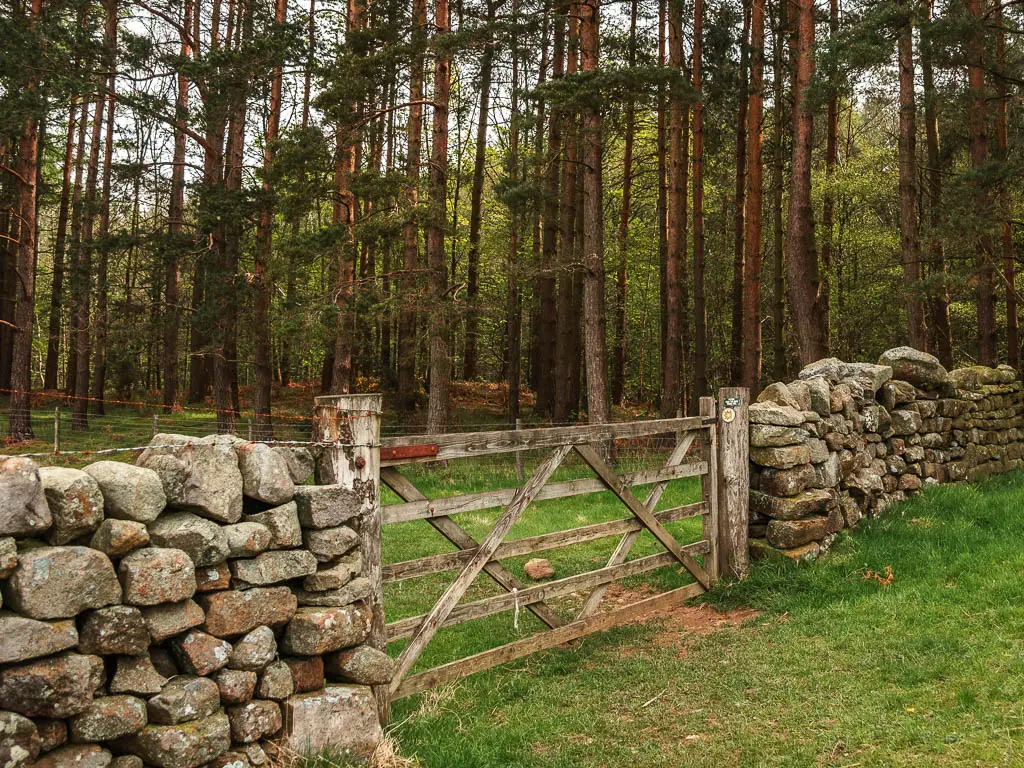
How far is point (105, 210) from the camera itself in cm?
1794

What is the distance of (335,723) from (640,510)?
303 cm

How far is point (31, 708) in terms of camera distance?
2.64 m

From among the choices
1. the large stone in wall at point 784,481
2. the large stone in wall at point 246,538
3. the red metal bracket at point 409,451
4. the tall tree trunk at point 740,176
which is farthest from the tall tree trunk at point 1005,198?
the large stone in wall at point 246,538

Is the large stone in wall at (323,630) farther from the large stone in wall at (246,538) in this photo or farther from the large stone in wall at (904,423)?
the large stone in wall at (904,423)

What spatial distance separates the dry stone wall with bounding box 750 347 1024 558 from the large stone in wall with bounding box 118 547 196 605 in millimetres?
5413

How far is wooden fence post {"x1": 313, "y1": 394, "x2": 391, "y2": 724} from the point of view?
401 centimetres

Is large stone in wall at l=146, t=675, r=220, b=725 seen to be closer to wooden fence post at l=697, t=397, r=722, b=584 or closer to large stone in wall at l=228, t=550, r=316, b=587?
large stone in wall at l=228, t=550, r=316, b=587

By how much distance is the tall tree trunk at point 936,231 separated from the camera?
12.7 m

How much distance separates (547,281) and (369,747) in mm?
17801

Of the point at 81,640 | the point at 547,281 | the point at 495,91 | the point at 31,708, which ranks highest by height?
the point at 495,91

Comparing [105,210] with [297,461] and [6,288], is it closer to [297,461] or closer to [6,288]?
[6,288]

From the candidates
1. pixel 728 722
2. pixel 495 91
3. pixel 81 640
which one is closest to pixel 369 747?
pixel 81 640

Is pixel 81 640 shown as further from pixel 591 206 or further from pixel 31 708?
pixel 591 206

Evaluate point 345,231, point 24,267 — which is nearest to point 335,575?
point 345,231
